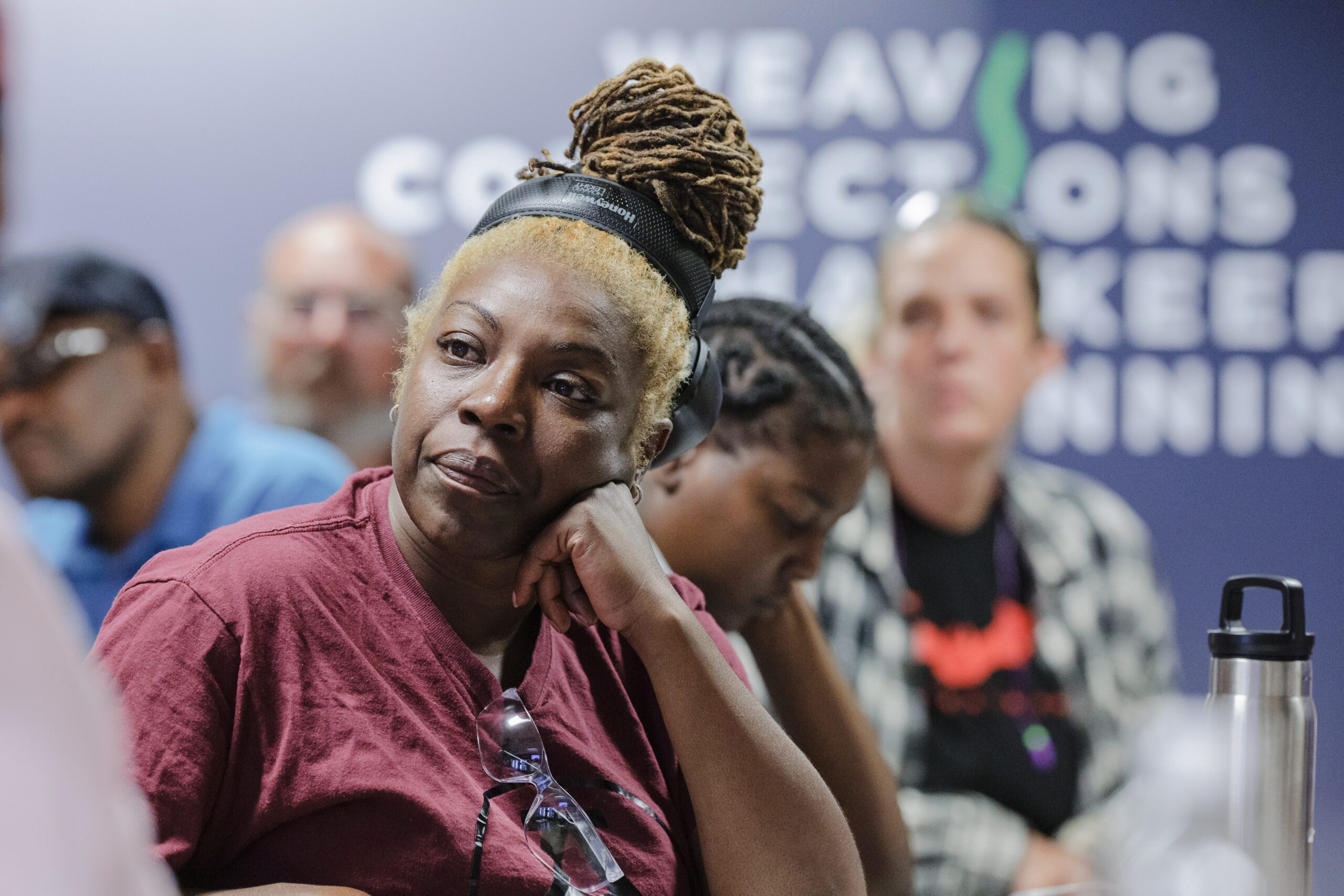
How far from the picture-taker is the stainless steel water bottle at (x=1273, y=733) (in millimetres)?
1362

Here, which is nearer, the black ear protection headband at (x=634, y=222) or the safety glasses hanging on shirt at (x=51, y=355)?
the black ear protection headband at (x=634, y=222)

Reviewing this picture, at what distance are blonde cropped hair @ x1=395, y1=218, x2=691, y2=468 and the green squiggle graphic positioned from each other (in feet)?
7.45

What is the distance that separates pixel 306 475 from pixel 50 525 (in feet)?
2.22

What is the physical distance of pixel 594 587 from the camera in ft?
4.77

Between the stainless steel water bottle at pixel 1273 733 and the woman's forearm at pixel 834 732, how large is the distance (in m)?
0.64

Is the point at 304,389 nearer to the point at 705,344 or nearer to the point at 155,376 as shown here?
the point at 155,376

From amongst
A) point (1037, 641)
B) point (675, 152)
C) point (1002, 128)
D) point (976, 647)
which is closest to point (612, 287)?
point (675, 152)

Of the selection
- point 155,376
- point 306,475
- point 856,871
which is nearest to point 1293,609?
point 856,871

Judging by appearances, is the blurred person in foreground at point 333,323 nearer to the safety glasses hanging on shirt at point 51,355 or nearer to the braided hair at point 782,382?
the safety glasses hanging on shirt at point 51,355

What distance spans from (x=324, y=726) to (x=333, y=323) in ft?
9.09

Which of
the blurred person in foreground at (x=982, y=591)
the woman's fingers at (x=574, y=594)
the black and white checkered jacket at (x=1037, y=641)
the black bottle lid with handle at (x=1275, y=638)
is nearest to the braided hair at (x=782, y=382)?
the woman's fingers at (x=574, y=594)

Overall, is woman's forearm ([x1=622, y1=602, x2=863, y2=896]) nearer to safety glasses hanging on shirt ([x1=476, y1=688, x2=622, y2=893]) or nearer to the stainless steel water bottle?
safety glasses hanging on shirt ([x1=476, y1=688, x2=622, y2=893])

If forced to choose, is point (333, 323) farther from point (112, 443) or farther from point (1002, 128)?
point (1002, 128)

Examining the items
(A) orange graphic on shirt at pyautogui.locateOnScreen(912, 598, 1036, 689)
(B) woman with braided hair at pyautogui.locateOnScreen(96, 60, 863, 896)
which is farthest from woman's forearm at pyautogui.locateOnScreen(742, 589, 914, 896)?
(A) orange graphic on shirt at pyautogui.locateOnScreen(912, 598, 1036, 689)
